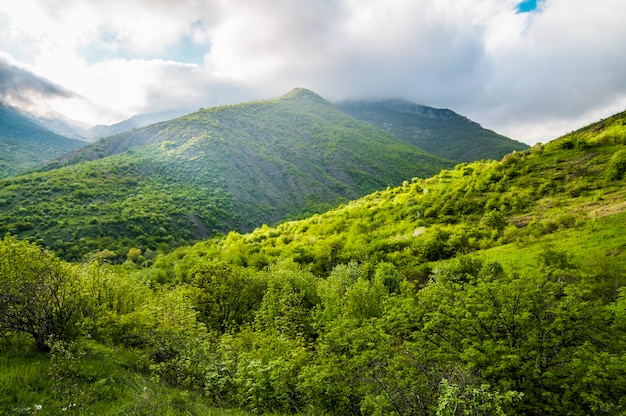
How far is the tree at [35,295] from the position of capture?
10.6m

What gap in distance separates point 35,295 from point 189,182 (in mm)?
124134

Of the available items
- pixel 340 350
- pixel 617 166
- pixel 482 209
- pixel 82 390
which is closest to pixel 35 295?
pixel 82 390

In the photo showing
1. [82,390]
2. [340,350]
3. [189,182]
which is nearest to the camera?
[82,390]

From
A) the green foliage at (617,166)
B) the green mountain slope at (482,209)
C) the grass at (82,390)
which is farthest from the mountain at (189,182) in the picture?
the green foliage at (617,166)

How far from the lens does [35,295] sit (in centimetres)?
1091

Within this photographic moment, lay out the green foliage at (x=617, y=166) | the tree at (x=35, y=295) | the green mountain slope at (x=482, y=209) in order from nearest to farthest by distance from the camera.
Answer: the tree at (x=35, y=295) → the green mountain slope at (x=482, y=209) → the green foliage at (x=617, y=166)

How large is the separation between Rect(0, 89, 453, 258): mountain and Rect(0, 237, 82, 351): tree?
71202 mm

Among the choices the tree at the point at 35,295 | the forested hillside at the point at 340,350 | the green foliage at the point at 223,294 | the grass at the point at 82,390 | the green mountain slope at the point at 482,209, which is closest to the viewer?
the grass at the point at 82,390

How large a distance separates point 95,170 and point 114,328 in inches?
4928

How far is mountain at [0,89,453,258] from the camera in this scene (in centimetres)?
8450

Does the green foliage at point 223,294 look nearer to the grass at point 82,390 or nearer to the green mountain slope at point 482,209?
the grass at point 82,390

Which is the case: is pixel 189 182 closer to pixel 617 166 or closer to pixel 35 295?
pixel 617 166

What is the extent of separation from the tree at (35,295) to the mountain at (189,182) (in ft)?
234

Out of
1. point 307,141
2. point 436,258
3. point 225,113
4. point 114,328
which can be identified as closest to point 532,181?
point 436,258
